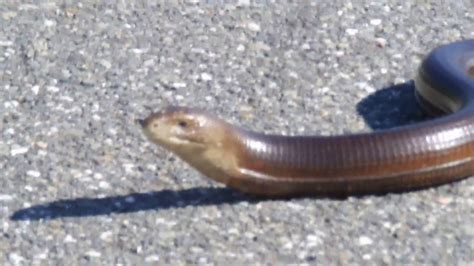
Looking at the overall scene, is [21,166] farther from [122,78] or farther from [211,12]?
[211,12]

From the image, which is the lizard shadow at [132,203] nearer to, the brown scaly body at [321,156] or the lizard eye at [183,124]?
the brown scaly body at [321,156]

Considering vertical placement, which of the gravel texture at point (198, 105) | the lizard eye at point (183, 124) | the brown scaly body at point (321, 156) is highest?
the lizard eye at point (183, 124)

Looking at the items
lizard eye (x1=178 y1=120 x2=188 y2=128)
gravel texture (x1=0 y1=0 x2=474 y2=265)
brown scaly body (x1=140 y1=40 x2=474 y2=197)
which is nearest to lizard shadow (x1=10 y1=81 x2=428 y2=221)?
gravel texture (x1=0 y1=0 x2=474 y2=265)

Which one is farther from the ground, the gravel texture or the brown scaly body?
the brown scaly body

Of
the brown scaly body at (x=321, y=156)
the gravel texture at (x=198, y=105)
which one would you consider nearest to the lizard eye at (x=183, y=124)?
the brown scaly body at (x=321, y=156)

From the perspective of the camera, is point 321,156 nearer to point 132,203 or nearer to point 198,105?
point 132,203

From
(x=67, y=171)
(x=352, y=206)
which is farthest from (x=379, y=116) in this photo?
(x=67, y=171)

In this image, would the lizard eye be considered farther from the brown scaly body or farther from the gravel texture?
the gravel texture

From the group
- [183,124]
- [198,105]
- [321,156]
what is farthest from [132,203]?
[198,105]
